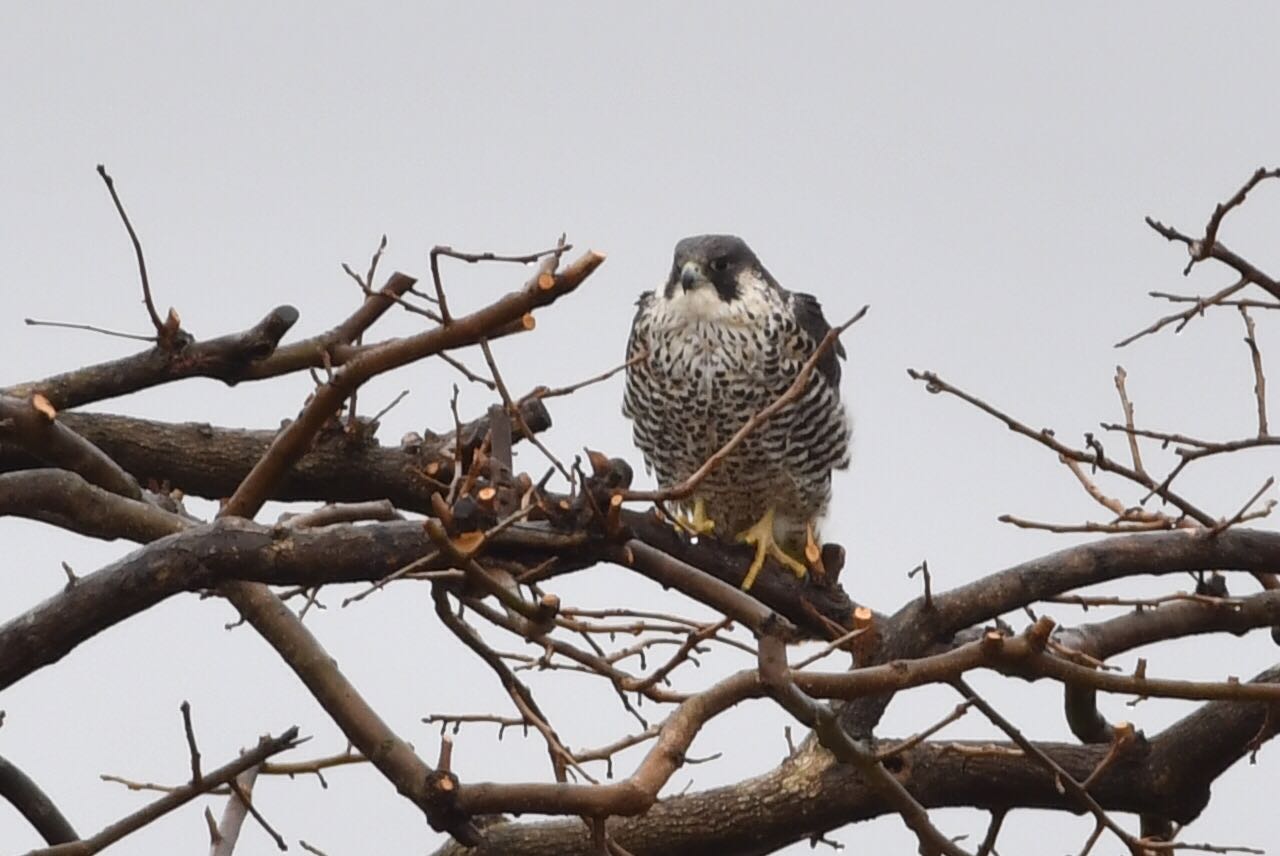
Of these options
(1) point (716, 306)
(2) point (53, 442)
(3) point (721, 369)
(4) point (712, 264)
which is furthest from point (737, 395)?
(2) point (53, 442)

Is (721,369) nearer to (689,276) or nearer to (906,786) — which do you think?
(689,276)

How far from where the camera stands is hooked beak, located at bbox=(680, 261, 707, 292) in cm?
504

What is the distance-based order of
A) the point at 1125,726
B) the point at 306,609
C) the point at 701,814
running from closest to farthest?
the point at 1125,726 < the point at 701,814 < the point at 306,609

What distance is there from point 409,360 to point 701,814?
1.54 m

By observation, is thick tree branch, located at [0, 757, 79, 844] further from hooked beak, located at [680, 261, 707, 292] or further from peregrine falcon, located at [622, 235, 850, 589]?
hooked beak, located at [680, 261, 707, 292]

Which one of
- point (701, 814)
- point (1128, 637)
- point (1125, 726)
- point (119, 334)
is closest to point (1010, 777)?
point (1128, 637)

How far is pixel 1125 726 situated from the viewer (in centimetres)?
322

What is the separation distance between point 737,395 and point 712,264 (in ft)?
1.24

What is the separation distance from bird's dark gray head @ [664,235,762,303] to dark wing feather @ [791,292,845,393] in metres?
0.15

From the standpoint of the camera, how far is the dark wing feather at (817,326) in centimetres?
520

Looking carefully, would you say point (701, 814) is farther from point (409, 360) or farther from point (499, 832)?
point (409, 360)

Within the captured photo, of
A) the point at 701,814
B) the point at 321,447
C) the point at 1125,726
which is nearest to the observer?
the point at 1125,726

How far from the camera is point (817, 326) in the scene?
5.25 m

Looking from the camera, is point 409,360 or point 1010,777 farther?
point 1010,777
